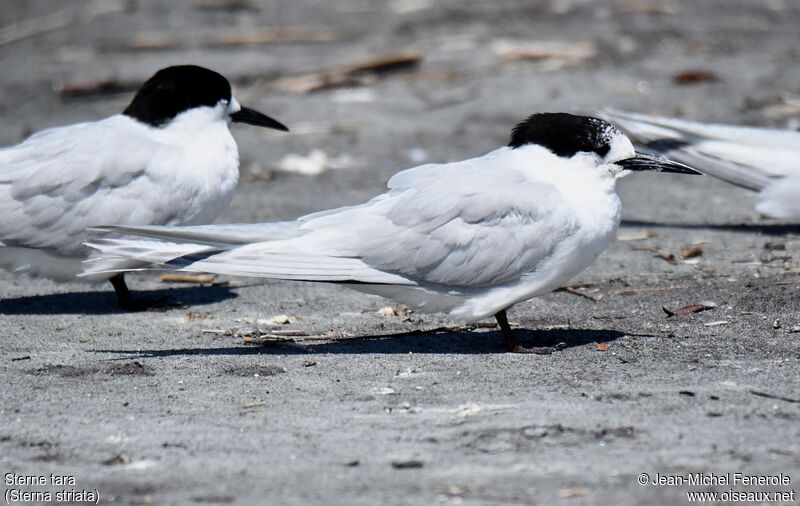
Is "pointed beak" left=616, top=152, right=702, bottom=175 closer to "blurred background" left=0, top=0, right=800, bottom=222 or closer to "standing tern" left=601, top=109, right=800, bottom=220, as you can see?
"standing tern" left=601, top=109, right=800, bottom=220

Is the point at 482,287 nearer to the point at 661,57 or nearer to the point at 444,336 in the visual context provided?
the point at 444,336

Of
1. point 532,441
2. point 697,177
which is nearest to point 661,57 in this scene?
point 697,177

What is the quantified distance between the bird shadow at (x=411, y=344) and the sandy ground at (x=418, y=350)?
16 mm

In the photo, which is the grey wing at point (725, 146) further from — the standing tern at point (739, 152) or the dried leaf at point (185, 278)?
the dried leaf at point (185, 278)

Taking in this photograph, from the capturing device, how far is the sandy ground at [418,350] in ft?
10.2

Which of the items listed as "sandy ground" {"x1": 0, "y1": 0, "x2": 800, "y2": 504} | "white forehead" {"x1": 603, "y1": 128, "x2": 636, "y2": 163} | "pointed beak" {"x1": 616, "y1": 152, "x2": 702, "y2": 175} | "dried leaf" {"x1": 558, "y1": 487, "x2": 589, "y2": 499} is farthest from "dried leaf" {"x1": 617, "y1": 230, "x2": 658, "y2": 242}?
"dried leaf" {"x1": 558, "y1": 487, "x2": 589, "y2": 499}

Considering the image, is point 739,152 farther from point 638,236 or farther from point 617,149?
point 617,149

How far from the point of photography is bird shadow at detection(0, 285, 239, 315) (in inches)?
202

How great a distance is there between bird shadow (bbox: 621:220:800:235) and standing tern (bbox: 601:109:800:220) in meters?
0.09

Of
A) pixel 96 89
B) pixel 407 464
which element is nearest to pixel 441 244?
pixel 407 464

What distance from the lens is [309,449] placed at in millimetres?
3287

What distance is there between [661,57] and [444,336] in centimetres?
568

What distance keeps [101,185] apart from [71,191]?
0.41 feet

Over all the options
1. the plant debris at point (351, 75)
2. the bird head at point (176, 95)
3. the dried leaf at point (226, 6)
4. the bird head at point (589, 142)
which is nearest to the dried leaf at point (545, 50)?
the plant debris at point (351, 75)
